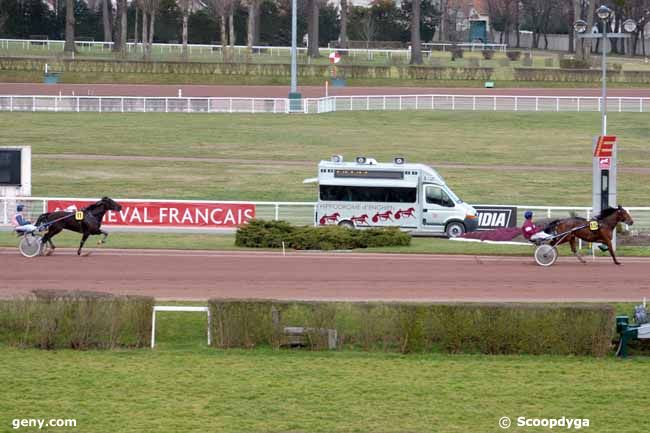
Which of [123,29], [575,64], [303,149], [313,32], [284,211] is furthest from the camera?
[313,32]

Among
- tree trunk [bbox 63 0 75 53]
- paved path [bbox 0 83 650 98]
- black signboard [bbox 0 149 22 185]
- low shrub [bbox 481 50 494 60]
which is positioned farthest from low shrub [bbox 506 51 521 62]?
black signboard [bbox 0 149 22 185]

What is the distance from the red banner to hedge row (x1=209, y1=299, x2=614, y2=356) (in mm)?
13067

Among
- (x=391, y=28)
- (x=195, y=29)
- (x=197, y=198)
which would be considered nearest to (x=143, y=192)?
(x=197, y=198)

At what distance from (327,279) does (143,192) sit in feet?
54.3

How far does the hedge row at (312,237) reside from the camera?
2394cm

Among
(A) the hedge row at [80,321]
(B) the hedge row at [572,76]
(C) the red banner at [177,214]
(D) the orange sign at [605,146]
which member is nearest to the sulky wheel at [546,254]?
(D) the orange sign at [605,146]

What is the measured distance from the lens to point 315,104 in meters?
56.5

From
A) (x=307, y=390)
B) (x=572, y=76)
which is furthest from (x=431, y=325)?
(x=572, y=76)

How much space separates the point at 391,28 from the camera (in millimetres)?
94938

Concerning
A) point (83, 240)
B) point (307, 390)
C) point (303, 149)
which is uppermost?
point (303, 149)

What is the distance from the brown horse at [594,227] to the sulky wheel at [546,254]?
133 mm

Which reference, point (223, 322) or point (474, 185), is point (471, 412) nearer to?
point (223, 322)

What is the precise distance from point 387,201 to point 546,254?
7.26 metres

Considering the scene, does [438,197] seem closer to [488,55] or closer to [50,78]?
[50,78]
